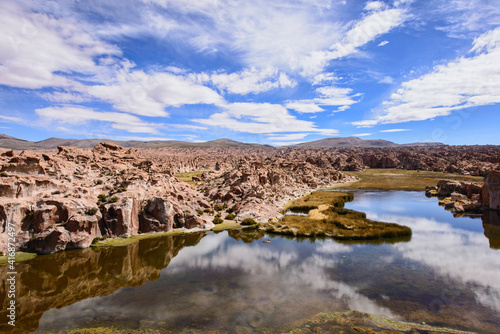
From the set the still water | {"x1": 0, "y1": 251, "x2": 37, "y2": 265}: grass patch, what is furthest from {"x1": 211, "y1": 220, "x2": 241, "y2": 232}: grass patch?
{"x1": 0, "y1": 251, "x2": 37, "y2": 265}: grass patch

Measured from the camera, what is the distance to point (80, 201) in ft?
126

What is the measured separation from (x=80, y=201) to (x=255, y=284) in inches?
1167

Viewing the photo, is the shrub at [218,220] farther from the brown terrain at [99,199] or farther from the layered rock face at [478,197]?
the layered rock face at [478,197]

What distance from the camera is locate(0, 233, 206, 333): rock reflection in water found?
2311 centimetres

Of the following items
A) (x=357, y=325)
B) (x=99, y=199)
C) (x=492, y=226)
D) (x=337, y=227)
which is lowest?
(x=357, y=325)

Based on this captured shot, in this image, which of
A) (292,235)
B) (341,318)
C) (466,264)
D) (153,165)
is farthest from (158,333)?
(153,165)

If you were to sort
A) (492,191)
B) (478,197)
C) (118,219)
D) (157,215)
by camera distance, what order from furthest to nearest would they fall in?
(478,197)
(492,191)
(157,215)
(118,219)

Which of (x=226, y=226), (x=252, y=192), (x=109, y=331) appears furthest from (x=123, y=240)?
(x=252, y=192)

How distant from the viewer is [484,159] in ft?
584

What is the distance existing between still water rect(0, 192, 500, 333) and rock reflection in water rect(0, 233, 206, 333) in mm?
111

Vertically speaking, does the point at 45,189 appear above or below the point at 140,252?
above

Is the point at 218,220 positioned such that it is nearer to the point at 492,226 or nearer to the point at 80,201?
the point at 80,201

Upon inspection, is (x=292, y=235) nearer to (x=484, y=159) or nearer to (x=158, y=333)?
(x=158, y=333)

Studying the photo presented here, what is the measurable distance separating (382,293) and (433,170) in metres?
188
